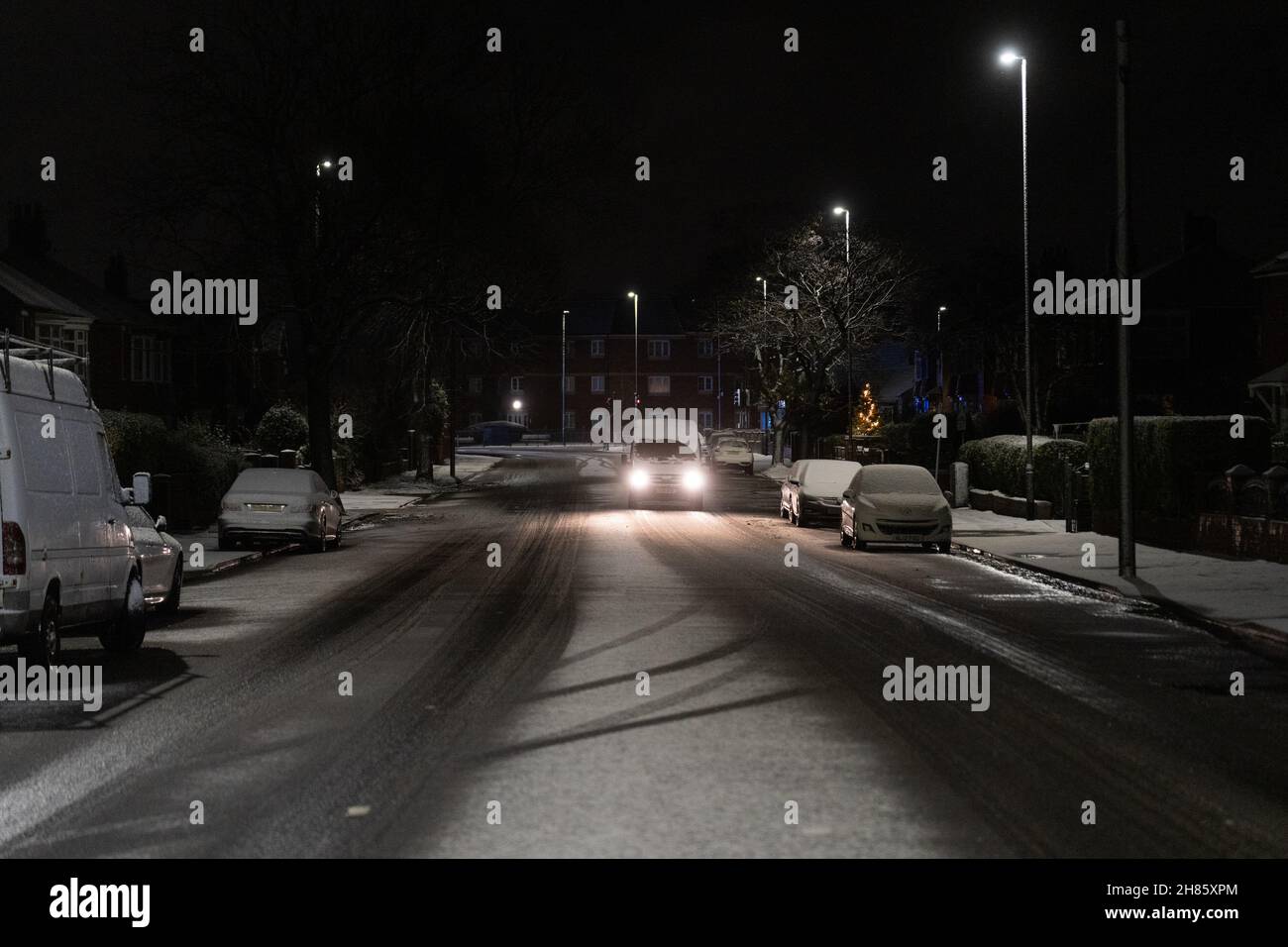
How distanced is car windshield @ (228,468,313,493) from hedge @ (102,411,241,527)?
2.73 m

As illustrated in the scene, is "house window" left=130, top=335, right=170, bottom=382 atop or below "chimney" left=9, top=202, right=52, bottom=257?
below

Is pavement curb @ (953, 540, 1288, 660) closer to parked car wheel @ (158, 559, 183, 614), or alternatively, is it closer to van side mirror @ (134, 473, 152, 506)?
van side mirror @ (134, 473, 152, 506)

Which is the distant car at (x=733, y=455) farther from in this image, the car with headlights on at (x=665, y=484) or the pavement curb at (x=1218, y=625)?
the pavement curb at (x=1218, y=625)

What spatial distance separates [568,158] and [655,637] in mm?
33215

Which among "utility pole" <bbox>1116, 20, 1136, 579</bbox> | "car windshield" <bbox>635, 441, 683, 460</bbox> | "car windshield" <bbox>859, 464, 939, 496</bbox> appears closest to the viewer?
"utility pole" <bbox>1116, 20, 1136, 579</bbox>

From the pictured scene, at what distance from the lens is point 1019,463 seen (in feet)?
121

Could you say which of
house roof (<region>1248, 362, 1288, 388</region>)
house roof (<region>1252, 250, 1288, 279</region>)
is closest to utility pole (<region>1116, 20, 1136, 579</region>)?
house roof (<region>1248, 362, 1288, 388</region>)

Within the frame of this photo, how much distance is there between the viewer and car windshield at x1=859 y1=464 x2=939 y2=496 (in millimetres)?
29547

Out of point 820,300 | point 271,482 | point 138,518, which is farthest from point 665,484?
point 820,300

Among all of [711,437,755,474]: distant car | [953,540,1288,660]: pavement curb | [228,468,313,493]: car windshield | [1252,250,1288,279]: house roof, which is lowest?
[953,540,1288,660]: pavement curb

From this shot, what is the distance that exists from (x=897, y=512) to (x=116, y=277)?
57.9 meters

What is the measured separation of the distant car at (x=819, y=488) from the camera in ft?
119

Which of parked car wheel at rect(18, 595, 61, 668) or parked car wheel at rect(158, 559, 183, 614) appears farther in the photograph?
parked car wheel at rect(158, 559, 183, 614)
